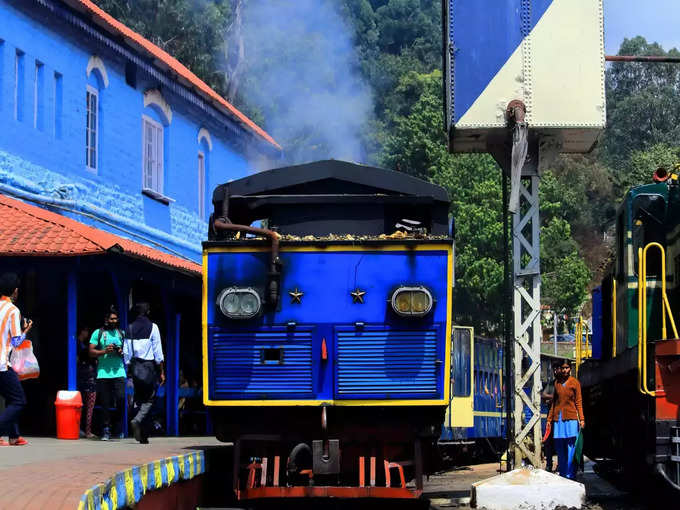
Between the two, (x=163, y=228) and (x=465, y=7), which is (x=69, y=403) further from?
(x=163, y=228)

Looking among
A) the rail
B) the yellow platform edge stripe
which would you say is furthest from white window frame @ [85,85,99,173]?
the rail

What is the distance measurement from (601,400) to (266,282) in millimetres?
6901

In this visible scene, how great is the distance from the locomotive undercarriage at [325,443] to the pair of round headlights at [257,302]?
870 millimetres

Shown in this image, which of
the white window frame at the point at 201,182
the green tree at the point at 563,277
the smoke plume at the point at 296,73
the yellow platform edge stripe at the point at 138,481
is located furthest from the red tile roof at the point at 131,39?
the smoke plume at the point at 296,73

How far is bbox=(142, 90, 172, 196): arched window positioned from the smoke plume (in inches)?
1159

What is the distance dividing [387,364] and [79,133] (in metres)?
11.9

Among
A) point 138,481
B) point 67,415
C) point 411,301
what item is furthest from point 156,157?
point 138,481

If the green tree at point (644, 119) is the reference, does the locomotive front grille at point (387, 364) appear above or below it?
below

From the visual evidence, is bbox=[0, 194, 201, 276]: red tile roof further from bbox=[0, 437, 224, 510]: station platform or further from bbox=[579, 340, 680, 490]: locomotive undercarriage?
bbox=[579, 340, 680, 490]: locomotive undercarriage

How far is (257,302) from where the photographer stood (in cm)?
1124

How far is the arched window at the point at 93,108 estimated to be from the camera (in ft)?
72.9

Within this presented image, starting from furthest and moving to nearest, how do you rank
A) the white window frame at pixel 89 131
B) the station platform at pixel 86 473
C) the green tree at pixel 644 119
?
the green tree at pixel 644 119, the white window frame at pixel 89 131, the station platform at pixel 86 473

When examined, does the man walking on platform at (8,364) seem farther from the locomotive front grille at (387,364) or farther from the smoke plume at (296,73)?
the smoke plume at (296,73)

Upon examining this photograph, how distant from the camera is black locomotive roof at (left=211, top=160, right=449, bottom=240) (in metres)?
11.8
